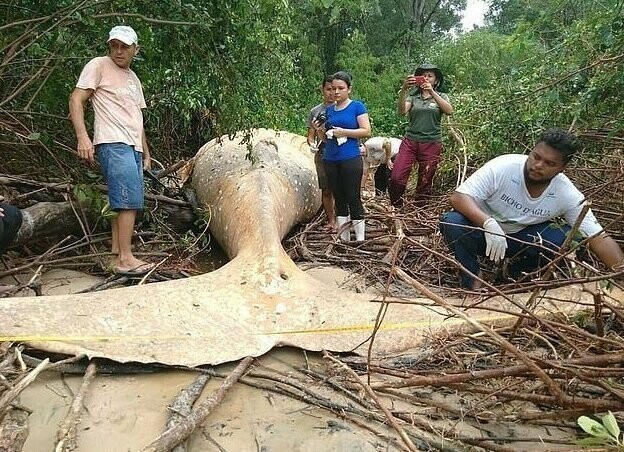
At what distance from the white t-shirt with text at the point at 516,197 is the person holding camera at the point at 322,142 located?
1478 mm

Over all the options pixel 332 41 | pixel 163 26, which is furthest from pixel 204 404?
pixel 332 41

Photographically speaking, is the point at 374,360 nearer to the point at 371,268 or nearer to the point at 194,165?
the point at 371,268

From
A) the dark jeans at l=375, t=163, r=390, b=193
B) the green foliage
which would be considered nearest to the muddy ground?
the green foliage

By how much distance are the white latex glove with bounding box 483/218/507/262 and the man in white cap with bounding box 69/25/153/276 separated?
6.58 ft

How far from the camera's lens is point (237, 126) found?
4246 millimetres

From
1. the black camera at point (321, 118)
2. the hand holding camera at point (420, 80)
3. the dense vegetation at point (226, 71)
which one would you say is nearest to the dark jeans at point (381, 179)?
the dense vegetation at point (226, 71)

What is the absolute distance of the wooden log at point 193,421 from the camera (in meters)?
1.86

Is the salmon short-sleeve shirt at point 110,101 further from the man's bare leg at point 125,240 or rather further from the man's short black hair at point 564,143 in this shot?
the man's short black hair at point 564,143

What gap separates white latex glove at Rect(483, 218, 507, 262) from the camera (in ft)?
11.0

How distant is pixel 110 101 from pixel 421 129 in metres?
2.74

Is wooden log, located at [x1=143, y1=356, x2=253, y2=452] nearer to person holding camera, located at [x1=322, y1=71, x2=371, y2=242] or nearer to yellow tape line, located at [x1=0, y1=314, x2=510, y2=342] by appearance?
yellow tape line, located at [x1=0, y1=314, x2=510, y2=342]

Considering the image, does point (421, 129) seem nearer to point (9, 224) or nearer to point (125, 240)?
point (125, 240)

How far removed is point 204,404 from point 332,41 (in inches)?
677

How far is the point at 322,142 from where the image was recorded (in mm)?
4723
